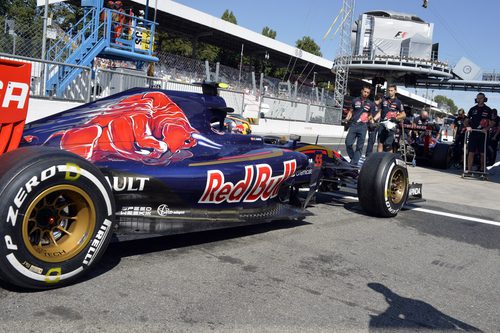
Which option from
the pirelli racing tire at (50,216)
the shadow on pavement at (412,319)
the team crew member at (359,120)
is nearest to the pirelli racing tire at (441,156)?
the team crew member at (359,120)

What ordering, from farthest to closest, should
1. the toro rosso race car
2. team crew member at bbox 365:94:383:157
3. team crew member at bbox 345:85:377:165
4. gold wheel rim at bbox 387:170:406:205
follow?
team crew member at bbox 365:94:383:157 < team crew member at bbox 345:85:377:165 < gold wheel rim at bbox 387:170:406:205 < the toro rosso race car

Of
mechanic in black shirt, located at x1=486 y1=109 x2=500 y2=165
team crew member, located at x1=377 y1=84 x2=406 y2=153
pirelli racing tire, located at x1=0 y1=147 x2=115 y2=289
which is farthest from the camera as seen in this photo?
mechanic in black shirt, located at x1=486 y1=109 x2=500 y2=165

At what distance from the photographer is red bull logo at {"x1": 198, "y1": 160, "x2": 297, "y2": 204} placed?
4164mm

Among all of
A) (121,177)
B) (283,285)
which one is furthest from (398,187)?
(121,177)

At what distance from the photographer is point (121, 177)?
353 centimetres

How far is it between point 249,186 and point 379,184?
2.13m

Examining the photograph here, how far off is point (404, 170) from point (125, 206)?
417 centimetres

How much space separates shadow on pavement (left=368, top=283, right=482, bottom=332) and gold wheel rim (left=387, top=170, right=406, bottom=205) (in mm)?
3140

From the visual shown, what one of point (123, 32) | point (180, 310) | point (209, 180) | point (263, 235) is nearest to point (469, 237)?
point (263, 235)

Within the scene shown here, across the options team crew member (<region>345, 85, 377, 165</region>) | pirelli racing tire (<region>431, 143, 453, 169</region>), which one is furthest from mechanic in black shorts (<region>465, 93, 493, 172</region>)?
team crew member (<region>345, 85, 377, 165</region>)

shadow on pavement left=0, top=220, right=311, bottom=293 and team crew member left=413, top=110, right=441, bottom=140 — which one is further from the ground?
team crew member left=413, top=110, right=441, bottom=140

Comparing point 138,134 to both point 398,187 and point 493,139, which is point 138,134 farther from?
point 493,139

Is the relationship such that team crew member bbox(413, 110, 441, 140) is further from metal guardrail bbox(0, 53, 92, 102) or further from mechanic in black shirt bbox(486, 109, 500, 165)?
metal guardrail bbox(0, 53, 92, 102)

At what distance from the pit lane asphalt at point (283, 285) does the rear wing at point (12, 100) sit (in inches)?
40.4
